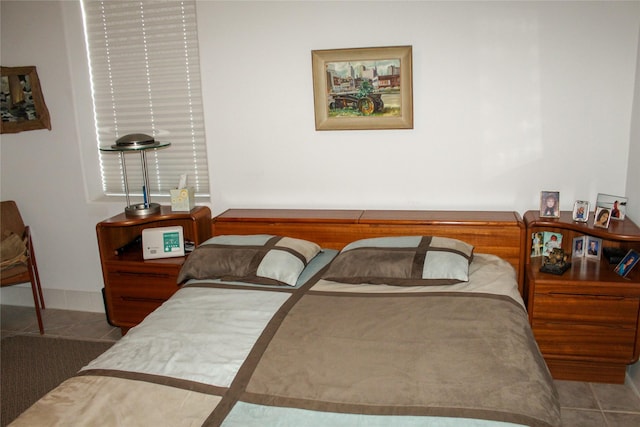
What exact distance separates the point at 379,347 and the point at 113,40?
2846 mm

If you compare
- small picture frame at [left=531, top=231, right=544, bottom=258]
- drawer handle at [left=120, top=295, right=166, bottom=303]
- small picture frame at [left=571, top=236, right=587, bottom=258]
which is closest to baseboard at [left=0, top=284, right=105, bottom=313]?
drawer handle at [left=120, top=295, right=166, bottom=303]

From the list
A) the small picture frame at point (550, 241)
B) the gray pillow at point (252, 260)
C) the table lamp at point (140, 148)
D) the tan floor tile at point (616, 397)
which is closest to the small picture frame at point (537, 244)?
the small picture frame at point (550, 241)

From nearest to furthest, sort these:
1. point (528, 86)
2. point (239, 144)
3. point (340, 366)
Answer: point (340, 366) → point (528, 86) → point (239, 144)

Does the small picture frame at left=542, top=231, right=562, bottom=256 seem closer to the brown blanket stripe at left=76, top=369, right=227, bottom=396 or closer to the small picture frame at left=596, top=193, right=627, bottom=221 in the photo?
the small picture frame at left=596, top=193, right=627, bottom=221

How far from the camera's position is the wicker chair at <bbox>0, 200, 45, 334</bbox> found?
3.59 meters

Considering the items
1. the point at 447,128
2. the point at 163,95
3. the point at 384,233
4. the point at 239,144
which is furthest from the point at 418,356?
the point at 163,95

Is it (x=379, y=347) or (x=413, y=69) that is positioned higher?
(x=413, y=69)

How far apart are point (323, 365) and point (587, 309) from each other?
155 cm

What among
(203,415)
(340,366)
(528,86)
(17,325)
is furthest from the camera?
(17,325)

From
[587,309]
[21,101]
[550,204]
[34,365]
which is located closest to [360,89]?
[550,204]

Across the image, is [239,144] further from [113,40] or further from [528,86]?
[528,86]

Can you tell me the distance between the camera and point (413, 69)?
3.18 metres

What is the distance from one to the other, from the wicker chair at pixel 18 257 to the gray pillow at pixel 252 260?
1.37 metres

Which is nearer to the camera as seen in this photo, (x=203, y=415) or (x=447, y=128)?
(x=203, y=415)
